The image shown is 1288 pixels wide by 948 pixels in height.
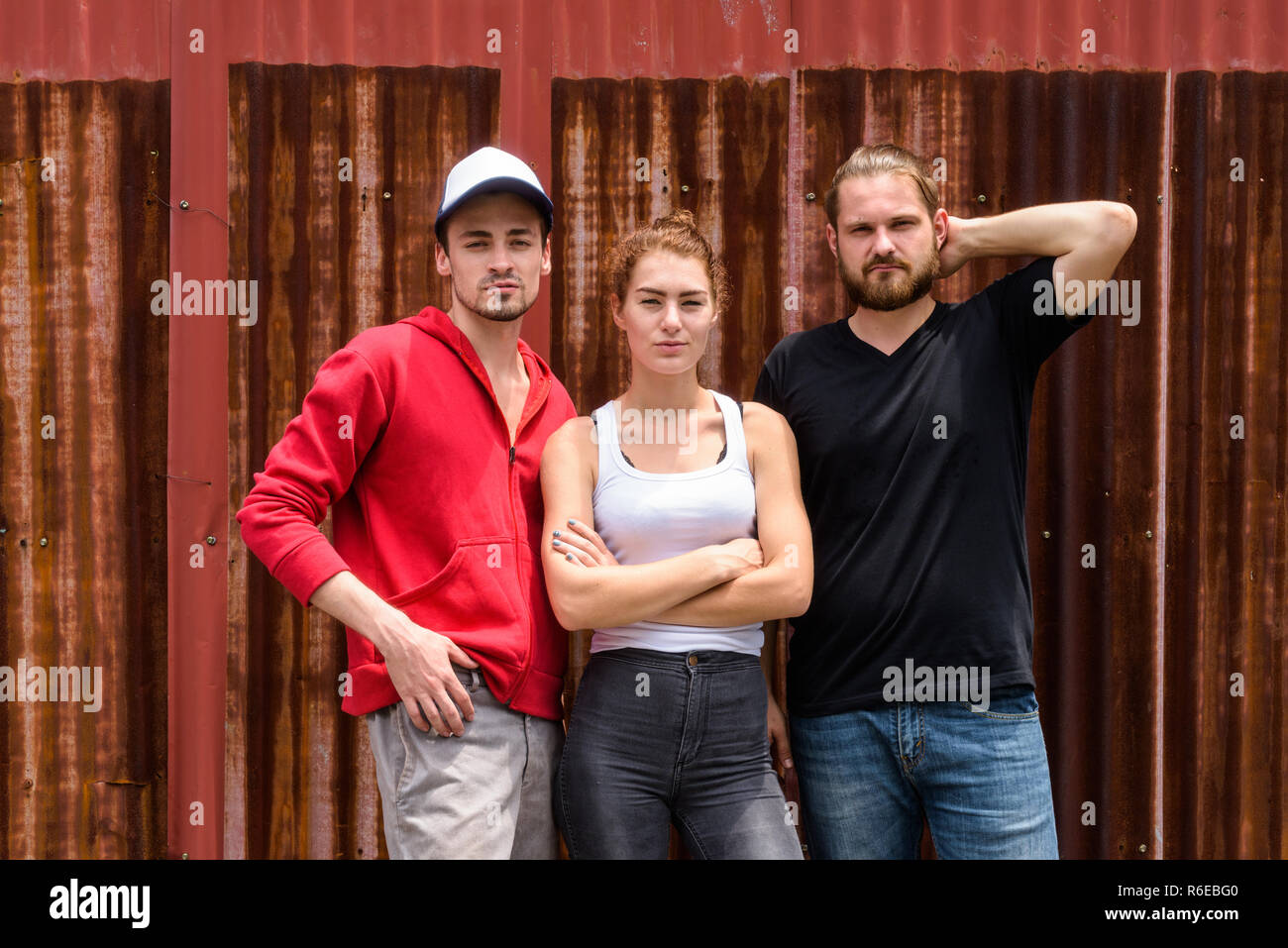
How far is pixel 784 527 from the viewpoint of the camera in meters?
2.21

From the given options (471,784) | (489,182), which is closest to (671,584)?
(471,784)

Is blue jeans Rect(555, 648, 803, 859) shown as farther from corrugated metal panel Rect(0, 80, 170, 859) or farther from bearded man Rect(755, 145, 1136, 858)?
corrugated metal panel Rect(0, 80, 170, 859)

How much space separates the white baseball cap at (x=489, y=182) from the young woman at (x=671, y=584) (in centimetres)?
31

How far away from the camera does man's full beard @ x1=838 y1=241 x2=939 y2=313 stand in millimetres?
2387

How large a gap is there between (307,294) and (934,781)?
8.87 ft

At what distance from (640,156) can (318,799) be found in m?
2.71

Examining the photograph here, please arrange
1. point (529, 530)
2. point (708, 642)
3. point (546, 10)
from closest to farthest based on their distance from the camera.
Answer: point (708, 642) → point (529, 530) → point (546, 10)

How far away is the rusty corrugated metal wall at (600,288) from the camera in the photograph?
3285 mm

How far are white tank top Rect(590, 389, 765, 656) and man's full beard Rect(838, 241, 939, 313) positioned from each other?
60 centimetres

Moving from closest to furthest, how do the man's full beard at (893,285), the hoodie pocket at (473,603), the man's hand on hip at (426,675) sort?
the man's hand on hip at (426,675) < the hoodie pocket at (473,603) < the man's full beard at (893,285)

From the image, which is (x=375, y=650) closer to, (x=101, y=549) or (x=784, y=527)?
(x=784, y=527)

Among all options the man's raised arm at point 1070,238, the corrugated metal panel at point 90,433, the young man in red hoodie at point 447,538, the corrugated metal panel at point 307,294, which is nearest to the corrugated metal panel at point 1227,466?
the man's raised arm at point 1070,238

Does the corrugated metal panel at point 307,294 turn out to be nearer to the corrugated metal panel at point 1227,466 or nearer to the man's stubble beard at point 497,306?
the man's stubble beard at point 497,306
